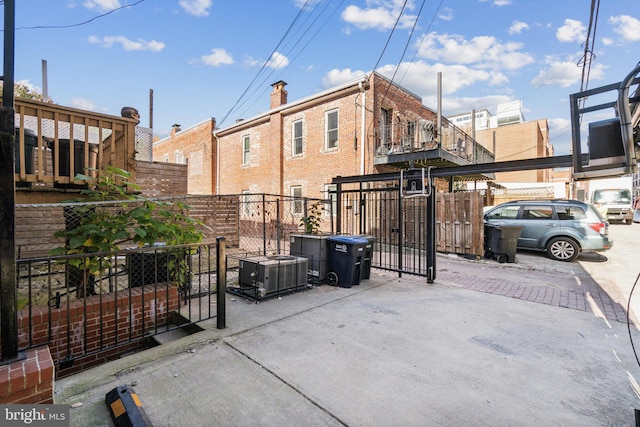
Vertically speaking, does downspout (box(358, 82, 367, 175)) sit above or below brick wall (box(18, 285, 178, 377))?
above

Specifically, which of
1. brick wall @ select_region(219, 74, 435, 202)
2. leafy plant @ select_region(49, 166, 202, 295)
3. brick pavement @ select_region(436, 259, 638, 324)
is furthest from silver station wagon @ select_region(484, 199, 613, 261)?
leafy plant @ select_region(49, 166, 202, 295)

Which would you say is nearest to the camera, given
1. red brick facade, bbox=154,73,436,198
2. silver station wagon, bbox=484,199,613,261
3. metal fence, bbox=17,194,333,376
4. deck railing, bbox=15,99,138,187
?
metal fence, bbox=17,194,333,376

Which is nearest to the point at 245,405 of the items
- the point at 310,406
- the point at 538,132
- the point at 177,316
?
the point at 310,406

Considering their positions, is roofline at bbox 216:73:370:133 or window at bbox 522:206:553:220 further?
roofline at bbox 216:73:370:133

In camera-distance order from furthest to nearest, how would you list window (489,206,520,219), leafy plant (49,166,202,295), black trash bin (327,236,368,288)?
window (489,206,520,219) < black trash bin (327,236,368,288) < leafy plant (49,166,202,295)

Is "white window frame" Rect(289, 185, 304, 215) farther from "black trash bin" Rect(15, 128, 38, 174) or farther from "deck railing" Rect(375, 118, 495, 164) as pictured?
"black trash bin" Rect(15, 128, 38, 174)

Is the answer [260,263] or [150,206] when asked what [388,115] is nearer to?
[260,263]

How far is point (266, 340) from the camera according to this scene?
3.29 metres

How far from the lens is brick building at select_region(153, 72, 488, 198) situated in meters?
11.2

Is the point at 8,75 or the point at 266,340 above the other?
the point at 8,75

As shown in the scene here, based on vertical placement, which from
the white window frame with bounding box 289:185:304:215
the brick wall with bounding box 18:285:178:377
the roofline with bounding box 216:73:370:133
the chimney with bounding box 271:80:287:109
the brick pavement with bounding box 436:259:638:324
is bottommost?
the brick pavement with bounding box 436:259:638:324

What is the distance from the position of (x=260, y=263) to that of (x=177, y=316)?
4.46 feet

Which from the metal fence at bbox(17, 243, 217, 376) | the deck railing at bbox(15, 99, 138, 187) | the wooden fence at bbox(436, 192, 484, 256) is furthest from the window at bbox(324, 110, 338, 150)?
the metal fence at bbox(17, 243, 217, 376)

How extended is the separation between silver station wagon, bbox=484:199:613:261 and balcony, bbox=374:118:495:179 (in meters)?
2.72
